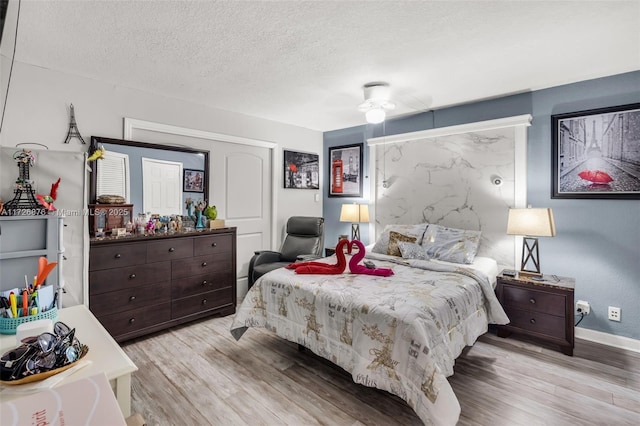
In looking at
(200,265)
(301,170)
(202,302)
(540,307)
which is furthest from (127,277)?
(540,307)

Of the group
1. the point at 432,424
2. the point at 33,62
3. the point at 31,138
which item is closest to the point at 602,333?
the point at 432,424

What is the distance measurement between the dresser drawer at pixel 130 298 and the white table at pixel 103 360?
1.56 meters

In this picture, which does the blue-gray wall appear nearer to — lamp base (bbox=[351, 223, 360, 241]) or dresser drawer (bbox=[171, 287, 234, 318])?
lamp base (bbox=[351, 223, 360, 241])

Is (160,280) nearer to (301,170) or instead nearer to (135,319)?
(135,319)

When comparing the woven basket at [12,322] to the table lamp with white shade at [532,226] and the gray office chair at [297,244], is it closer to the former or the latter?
the gray office chair at [297,244]

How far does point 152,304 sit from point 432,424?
2.50m

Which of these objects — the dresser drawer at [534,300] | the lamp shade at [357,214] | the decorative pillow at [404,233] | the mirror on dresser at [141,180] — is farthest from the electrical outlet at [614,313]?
the mirror on dresser at [141,180]

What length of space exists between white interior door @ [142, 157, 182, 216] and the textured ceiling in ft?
2.48

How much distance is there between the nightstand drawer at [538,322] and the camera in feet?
8.67

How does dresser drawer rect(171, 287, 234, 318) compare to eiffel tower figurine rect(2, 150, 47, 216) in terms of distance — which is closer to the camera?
eiffel tower figurine rect(2, 150, 47, 216)

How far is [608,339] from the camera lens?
2793 mm

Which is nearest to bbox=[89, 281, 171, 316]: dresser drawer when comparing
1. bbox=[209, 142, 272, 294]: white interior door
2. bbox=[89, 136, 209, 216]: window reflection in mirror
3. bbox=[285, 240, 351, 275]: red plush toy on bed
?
bbox=[89, 136, 209, 216]: window reflection in mirror

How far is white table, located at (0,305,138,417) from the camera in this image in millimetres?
928

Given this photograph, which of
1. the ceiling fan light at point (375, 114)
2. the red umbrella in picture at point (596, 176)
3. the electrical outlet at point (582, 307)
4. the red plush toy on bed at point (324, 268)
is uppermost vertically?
the ceiling fan light at point (375, 114)
